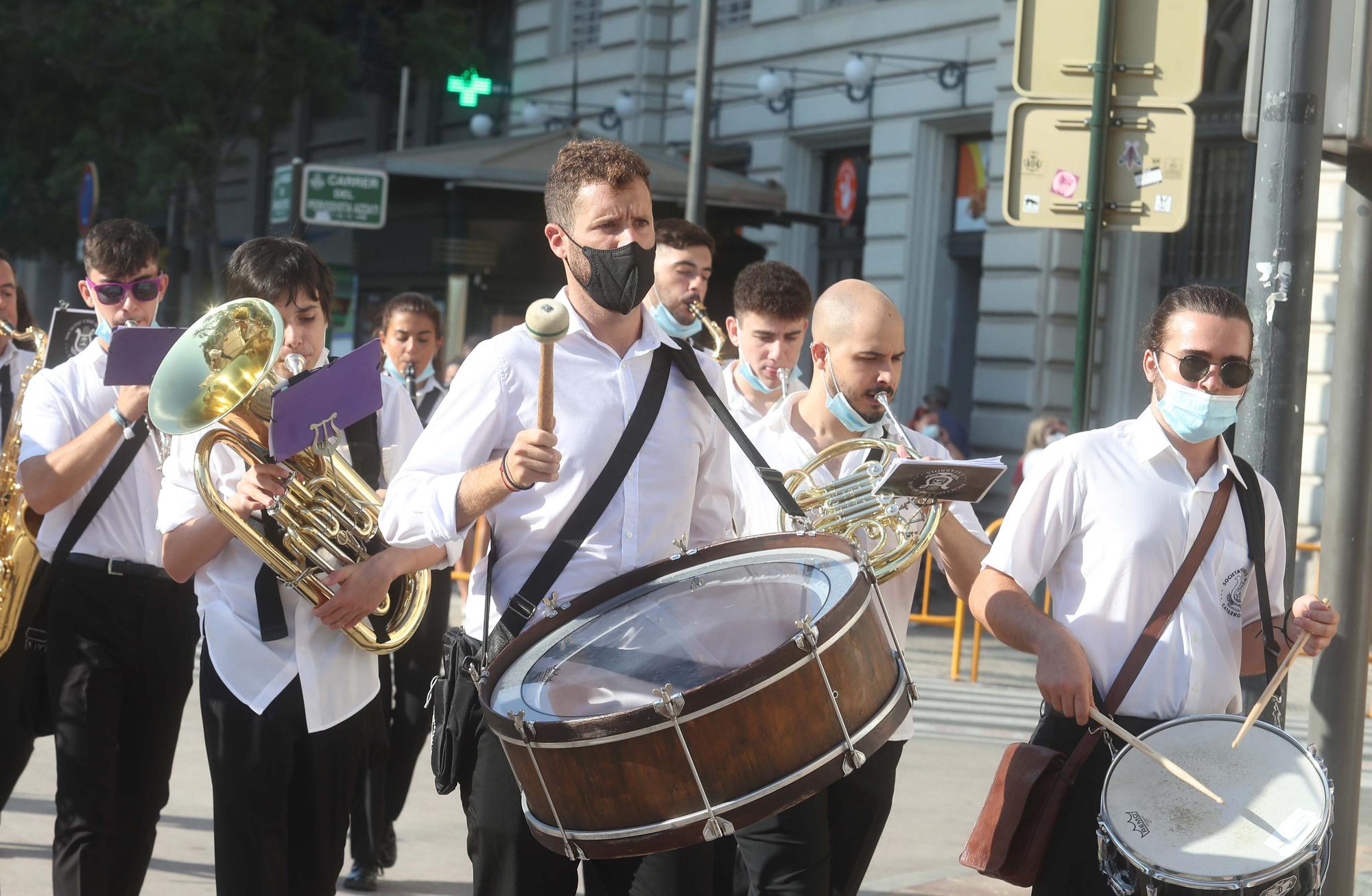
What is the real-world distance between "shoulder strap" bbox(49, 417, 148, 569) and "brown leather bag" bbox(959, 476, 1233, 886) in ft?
8.76

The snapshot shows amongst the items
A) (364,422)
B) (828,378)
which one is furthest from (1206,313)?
(364,422)

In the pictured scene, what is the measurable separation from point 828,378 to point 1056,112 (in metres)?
1.88

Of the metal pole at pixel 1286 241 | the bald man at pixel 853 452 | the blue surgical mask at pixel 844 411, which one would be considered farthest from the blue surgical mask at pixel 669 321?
the metal pole at pixel 1286 241

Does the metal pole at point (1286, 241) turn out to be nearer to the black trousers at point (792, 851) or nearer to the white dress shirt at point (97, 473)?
the black trousers at point (792, 851)

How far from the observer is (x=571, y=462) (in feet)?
12.5

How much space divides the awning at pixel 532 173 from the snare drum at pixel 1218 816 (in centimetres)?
1212

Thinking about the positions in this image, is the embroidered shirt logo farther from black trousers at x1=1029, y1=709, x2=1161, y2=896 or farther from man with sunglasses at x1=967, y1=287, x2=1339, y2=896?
black trousers at x1=1029, y1=709, x2=1161, y2=896

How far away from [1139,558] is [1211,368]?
49 cm

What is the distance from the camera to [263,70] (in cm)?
2309

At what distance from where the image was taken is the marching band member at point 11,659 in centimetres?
605

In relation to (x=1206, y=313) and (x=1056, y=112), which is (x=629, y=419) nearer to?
(x=1206, y=313)

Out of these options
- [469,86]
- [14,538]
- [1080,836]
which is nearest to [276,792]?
[1080,836]

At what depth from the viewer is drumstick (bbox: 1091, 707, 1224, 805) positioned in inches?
146

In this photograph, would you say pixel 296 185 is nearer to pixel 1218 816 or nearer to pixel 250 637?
pixel 250 637
